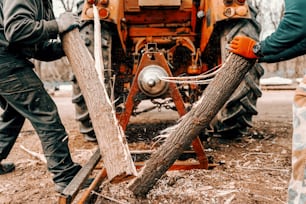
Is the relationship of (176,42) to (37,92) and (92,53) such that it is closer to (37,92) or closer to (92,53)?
(92,53)

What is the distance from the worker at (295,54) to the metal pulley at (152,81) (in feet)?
3.98

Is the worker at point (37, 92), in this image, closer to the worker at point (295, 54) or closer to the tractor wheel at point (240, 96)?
the worker at point (295, 54)

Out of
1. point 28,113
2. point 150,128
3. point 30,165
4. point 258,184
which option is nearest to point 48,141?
point 28,113

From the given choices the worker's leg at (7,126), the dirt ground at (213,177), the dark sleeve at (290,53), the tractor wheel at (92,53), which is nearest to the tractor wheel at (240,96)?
the dirt ground at (213,177)

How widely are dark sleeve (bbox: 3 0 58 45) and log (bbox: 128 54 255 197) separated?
1.35 m

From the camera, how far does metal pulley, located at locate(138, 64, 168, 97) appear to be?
3671 mm

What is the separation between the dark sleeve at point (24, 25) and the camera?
3168mm

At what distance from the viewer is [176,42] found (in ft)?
16.7

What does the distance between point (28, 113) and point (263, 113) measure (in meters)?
5.62

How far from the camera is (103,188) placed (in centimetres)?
331

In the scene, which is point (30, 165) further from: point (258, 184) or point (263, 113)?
point (263, 113)

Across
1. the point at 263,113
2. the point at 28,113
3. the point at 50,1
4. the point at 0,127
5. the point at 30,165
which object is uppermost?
the point at 50,1

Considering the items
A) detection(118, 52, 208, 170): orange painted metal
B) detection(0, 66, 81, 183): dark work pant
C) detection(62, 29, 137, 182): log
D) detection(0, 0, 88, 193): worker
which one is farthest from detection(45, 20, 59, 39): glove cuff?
detection(118, 52, 208, 170): orange painted metal

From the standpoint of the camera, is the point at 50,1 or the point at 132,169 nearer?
the point at 132,169
